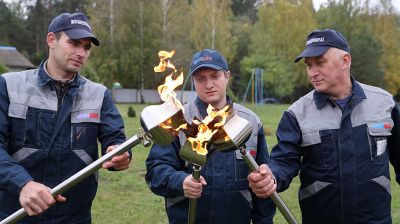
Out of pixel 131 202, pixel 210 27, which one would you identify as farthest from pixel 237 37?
pixel 131 202

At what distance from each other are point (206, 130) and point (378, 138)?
1.65 metres

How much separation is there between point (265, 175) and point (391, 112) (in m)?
1.49

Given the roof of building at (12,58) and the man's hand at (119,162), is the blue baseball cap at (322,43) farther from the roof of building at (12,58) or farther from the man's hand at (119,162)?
the roof of building at (12,58)

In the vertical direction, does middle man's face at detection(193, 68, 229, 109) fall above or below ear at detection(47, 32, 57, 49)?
below

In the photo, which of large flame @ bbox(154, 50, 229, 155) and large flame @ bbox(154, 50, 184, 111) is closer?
large flame @ bbox(154, 50, 229, 155)

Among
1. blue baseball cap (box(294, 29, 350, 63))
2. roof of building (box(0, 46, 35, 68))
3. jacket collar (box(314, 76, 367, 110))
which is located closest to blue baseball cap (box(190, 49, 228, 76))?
blue baseball cap (box(294, 29, 350, 63))

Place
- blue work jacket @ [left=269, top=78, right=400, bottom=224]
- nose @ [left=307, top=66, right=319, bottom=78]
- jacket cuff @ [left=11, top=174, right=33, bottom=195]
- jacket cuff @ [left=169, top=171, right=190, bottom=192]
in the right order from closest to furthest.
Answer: jacket cuff @ [left=11, top=174, right=33, bottom=195]
jacket cuff @ [left=169, top=171, right=190, bottom=192]
blue work jacket @ [left=269, top=78, right=400, bottom=224]
nose @ [left=307, top=66, right=319, bottom=78]

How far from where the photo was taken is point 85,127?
3576 mm

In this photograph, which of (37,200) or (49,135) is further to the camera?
(49,135)

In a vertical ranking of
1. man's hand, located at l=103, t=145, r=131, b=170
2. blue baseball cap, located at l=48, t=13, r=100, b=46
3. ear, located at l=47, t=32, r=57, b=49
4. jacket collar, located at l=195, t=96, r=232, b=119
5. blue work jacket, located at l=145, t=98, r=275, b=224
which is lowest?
blue work jacket, located at l=145, t=98, r=275, b=224

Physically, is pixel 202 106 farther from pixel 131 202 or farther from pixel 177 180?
pixel 131 202

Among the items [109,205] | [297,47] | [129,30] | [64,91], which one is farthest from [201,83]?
[297,47]

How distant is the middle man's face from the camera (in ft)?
11.4

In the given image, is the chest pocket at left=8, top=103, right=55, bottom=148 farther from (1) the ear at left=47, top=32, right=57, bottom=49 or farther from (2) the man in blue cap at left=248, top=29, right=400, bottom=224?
(2) the man in blue cap at left=248, top=29, right=400, bottom=224
